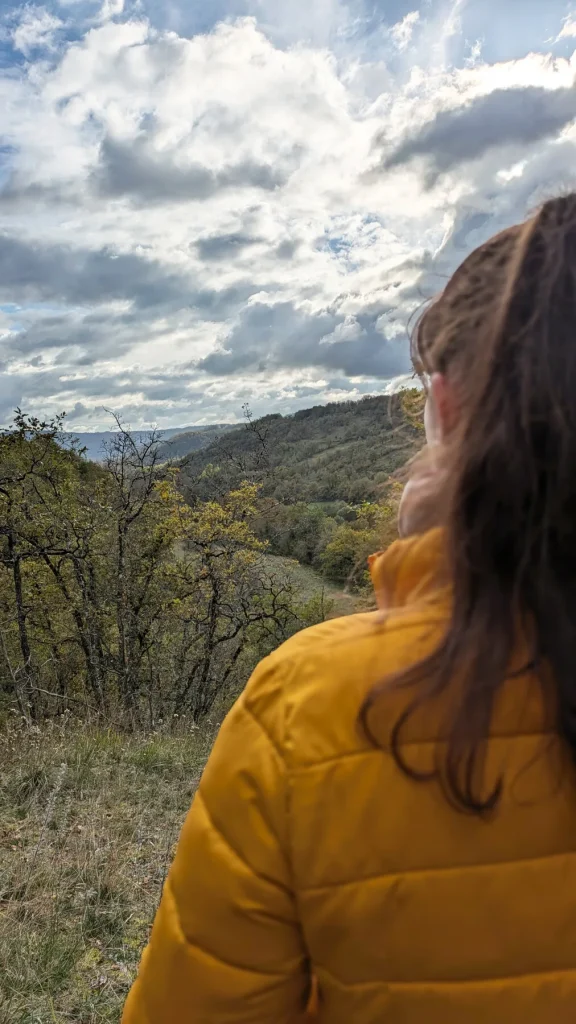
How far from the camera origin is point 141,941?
10.1 ft

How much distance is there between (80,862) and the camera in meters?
3.63

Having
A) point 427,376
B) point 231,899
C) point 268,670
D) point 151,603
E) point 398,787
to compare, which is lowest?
point 151,603

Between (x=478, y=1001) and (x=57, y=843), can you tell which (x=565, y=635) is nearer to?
(x=478, y=1001)

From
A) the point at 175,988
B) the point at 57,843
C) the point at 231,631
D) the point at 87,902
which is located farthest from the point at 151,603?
the point at 175,988

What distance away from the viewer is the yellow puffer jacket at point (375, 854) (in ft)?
2.22

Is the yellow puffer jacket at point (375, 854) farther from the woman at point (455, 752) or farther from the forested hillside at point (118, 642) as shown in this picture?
the forested hillside at point (118, 642)

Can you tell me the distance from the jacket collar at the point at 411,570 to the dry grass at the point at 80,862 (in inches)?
109

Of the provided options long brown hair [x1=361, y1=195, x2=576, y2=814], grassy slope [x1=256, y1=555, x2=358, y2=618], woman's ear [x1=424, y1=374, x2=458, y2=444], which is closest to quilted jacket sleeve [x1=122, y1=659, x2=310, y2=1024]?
long brown hair [x1=361, y1=195, x2=576, y2=814]

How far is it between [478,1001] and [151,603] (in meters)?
11.5

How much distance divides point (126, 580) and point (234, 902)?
35.2ft

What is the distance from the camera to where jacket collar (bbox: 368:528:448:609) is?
73 cm

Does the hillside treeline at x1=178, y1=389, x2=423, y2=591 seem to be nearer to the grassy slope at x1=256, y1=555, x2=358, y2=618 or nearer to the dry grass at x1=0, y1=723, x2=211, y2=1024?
the grassy slope at x1=256, y1=555, x2=358, y2=618

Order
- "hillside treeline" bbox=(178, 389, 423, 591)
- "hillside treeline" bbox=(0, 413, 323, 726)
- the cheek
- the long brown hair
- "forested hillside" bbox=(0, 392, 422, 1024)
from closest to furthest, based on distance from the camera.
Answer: the long brown hair, the cheek, "hillside treeline" bbox=(178, 389, 423, 591), "forested hillside" bbox=(0, 392, 422, 1024), "hillside treeline" bbox=(0, 413, 323, 726)

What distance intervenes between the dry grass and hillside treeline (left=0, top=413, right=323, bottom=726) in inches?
162
